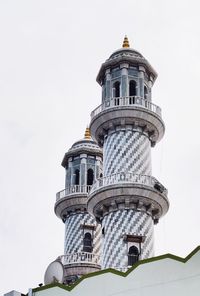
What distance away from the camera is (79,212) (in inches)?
1768

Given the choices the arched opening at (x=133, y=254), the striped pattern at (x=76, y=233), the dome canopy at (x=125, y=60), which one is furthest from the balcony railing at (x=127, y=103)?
the striped pattern at (x=76, y=233)

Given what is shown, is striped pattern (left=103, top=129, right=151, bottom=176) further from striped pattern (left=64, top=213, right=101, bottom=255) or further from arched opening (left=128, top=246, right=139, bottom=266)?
striped pattern (left=64, top=213, right=101, bottom=255)

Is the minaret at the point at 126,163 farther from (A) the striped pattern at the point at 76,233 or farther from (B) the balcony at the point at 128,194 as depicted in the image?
(A) the striped pattern at the point at 76,233

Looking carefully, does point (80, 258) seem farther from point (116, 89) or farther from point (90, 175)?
point (116, 89)

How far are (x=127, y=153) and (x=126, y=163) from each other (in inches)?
21.4

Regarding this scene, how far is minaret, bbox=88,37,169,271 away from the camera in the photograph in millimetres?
33000

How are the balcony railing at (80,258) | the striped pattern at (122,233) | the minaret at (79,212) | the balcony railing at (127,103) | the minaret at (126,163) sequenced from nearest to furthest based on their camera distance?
1. the striped pattern at (122,233)
2. the minaret at (126,163)
3. the balcony railing at (127,103)
4. the minaret at (79,212)
5. the balcony railing at (80,258)

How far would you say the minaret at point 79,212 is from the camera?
138 ft

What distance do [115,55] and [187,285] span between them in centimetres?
2107

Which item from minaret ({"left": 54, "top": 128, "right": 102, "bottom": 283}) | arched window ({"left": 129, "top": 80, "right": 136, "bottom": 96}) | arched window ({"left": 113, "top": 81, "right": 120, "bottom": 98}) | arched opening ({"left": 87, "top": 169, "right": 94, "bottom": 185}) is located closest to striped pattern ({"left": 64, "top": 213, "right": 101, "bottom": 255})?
minaret ({"left": 54, "top": 128, "right": 102, "bottom": 283})

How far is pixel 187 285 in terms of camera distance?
1975 centimetres

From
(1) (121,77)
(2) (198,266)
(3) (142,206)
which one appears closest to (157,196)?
(3) (142,206)

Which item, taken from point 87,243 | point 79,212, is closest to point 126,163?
point 87,243

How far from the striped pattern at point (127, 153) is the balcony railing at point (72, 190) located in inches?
366
